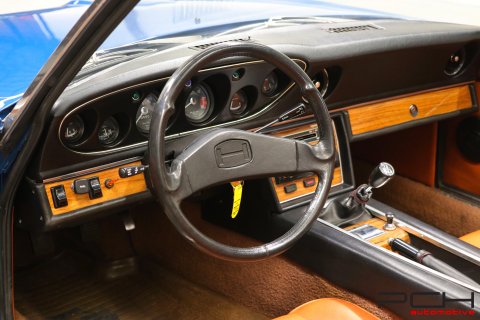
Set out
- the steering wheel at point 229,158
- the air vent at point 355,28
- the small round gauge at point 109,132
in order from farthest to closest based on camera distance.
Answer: the air vent at point 355,28 < the small round gauge at point 109,132 < the steering wheel at point 229,158

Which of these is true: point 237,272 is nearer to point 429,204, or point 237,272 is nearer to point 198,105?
point 198,105

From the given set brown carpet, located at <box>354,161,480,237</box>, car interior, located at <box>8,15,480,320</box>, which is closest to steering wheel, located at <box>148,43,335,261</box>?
car interior, located at <box>8,15,480,320</box>

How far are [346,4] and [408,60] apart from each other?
31.9 inches

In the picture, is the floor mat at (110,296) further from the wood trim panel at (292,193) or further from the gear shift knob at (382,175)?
the gear shift knob at (382,175)

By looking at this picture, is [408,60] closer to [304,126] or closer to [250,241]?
[304,126]

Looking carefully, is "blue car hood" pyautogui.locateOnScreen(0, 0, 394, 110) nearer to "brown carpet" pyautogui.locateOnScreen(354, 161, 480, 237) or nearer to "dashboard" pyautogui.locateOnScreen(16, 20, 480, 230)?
"dashboard" pyautogui.locateOnScreen(16, 20, 480, 230)

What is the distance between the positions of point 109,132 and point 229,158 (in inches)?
13.0

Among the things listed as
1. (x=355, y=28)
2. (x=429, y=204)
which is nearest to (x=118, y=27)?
(x=355, y=28)

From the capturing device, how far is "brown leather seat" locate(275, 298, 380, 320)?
4.83ft

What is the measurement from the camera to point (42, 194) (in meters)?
1.45

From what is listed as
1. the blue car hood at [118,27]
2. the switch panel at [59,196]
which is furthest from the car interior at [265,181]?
the blue car hood at [118,27]

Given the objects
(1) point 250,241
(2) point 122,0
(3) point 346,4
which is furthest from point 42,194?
(3) point 346,4

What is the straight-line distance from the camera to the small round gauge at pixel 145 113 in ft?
5.25

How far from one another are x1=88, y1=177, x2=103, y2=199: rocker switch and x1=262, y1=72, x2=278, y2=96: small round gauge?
56cm
